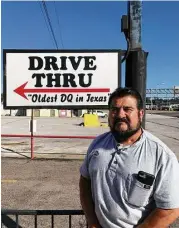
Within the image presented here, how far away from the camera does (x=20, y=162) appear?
1091 cm

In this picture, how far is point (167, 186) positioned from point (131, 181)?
22 centimetres

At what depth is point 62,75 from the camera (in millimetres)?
3543

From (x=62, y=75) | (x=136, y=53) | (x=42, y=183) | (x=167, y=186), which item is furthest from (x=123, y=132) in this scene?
(x=42, y=183)

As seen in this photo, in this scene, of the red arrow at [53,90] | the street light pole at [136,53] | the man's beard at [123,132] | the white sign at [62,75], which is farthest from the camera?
the red arrow at [53,90]

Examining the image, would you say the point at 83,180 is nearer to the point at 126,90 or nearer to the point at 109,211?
the point at 109,211

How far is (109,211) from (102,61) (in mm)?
1686

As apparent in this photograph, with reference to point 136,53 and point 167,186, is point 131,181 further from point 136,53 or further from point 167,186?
point 136,53

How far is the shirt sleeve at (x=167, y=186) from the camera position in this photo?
83.7 inches

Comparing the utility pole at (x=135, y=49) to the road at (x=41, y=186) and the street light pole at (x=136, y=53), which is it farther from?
the road at (x=41, y=186)

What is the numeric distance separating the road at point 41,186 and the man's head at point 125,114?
3.52 metres

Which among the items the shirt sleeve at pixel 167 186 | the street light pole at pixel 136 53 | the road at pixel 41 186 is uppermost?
the street light pole at pixel 136 53

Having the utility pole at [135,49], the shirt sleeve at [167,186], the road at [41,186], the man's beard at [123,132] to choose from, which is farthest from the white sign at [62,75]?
the road at [41,186]

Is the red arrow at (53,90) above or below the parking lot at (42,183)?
above

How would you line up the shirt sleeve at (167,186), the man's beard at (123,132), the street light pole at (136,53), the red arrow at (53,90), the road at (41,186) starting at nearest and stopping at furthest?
the shirt sleeve at (167,186)
the man's beard at (123,132)
the street light pole at (136,53)
the red arrow at (53,90)
the road at (41,186)
